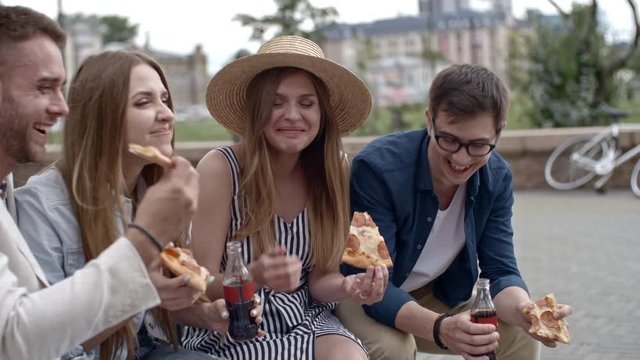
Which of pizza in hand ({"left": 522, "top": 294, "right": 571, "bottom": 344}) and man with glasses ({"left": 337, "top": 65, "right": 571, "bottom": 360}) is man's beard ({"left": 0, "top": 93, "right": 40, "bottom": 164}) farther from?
pizza in hand ({"left": 522, "top": 294, "right": 571, "bottom": 344})

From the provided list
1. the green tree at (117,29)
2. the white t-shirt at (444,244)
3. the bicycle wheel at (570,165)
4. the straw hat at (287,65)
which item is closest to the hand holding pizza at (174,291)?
the straw hat at (287,65)

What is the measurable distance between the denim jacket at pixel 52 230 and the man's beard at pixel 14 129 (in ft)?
1.00

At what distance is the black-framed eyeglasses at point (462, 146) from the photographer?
145 inches

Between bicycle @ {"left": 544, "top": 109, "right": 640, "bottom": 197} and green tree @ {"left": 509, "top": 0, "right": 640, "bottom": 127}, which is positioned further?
green tree @ {"left": 509, "top": 0, "right": 640, "bottom": 127}

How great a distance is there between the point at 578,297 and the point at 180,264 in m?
5.26

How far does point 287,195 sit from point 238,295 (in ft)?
3.06

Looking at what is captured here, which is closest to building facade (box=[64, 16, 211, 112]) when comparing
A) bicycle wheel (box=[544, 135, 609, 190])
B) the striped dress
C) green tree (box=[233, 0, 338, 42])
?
green tree (box=[233, 0, 338, 42])

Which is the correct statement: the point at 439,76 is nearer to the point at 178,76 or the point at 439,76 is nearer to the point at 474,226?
the point at 474,226

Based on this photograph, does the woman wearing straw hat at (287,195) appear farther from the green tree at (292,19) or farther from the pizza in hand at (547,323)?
the green tree at (292,19)

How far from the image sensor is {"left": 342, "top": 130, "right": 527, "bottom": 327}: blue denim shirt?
154 inches

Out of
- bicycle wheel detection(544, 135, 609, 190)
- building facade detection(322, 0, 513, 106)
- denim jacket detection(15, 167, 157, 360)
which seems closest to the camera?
denim jacket detection(15, 167, 157, 360)

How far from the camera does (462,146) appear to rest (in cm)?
371

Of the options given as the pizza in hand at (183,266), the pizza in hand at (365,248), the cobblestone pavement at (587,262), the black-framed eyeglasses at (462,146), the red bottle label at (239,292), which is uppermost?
the black-framed eyeglasses at (462,146)

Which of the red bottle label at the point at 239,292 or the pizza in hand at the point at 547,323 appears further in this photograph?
the pizza in hand at the point at 547,323
